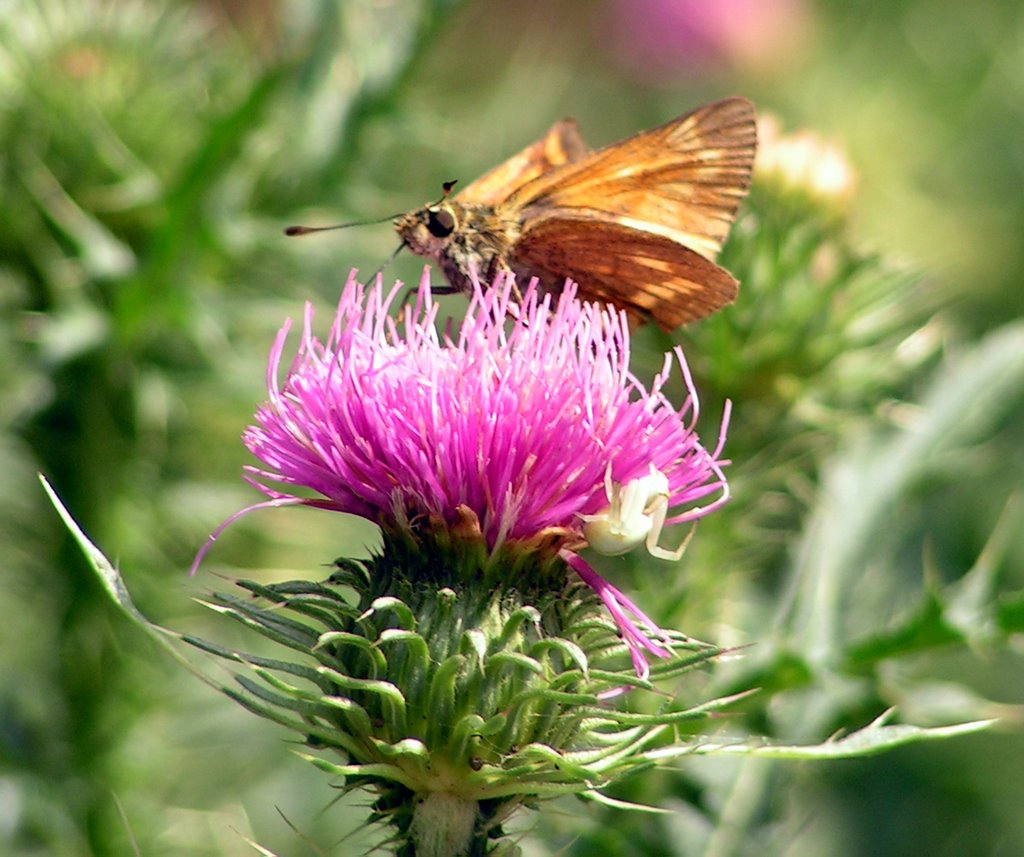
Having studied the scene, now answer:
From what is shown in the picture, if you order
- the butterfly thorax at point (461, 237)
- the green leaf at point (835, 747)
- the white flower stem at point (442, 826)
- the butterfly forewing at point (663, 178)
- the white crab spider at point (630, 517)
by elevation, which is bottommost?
the white flower stem at point (442, 826)

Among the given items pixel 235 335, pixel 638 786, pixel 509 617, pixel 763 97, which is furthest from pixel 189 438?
pixel 763 97

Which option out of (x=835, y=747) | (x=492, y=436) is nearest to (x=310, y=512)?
(x=492, y=436)

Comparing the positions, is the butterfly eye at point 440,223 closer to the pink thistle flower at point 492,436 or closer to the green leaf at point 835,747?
the pink thistle flower at point 492,436

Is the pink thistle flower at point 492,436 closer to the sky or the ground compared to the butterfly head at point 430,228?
closer to the ground

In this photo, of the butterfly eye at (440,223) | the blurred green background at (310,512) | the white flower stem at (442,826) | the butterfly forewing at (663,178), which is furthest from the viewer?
the blurred green background at (310,512)

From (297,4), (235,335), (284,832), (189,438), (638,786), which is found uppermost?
(297,4)

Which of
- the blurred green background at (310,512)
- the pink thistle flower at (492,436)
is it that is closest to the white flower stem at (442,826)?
the blurred green background at (310,512)

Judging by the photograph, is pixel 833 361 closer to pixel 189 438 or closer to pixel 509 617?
pixel 509 617
